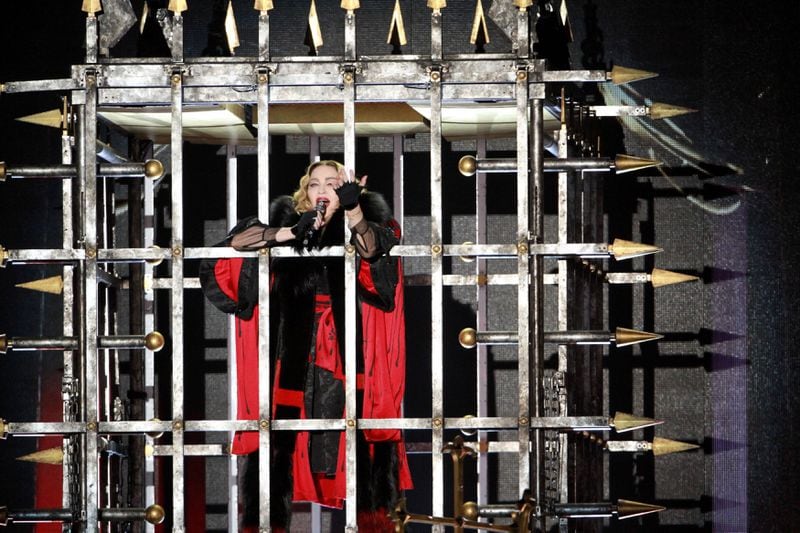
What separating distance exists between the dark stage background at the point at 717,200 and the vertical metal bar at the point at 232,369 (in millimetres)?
566

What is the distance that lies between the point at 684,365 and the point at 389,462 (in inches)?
54.1

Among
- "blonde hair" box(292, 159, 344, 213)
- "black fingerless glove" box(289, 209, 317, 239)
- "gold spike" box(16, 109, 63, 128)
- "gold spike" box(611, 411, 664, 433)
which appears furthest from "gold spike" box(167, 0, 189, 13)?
"gold spike" box(611, 411, 664, 433)

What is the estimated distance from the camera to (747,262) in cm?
559

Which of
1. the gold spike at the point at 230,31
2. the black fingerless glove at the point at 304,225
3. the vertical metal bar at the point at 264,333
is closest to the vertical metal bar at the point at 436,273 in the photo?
the black fingerless glove at the point at 304,225

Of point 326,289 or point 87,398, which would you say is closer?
point 87,398

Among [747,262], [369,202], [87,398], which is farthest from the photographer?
[747,262]

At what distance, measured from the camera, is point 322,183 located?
16.6ft

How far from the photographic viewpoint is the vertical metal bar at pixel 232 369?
543cm

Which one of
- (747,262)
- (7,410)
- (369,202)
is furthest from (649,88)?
(7,410)

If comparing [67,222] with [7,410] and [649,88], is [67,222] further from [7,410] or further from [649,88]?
[649,88]

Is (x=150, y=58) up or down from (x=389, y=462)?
up

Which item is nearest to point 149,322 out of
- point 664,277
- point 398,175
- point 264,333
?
point 398,175

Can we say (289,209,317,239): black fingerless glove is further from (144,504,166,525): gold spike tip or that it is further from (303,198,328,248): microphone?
(144,504,166,525): gold spike tip

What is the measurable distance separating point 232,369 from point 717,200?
80.1 inches
